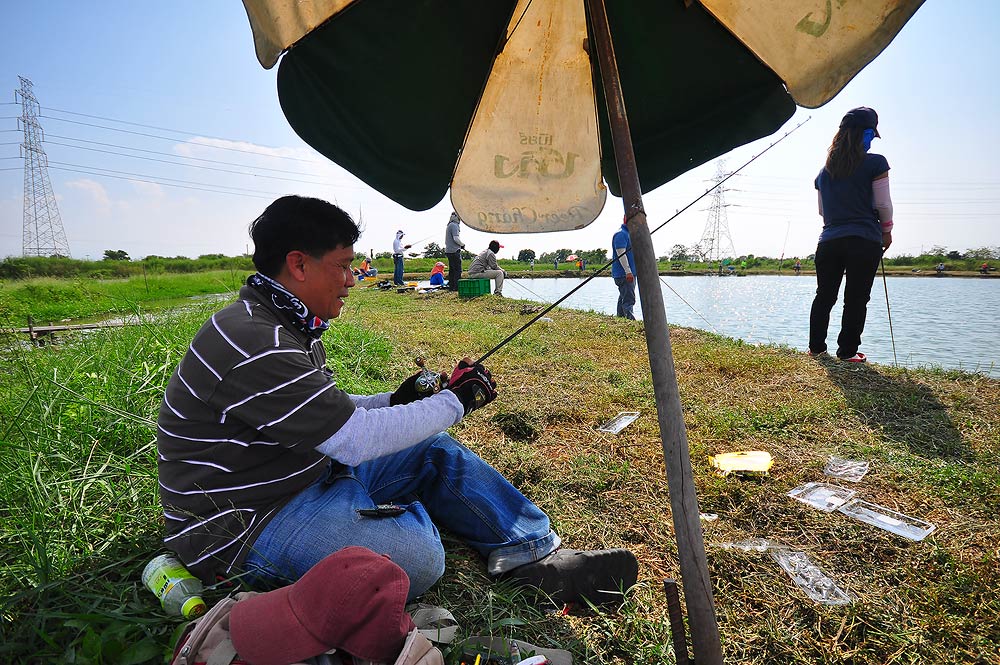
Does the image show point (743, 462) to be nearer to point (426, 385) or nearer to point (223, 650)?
point (426, 385)

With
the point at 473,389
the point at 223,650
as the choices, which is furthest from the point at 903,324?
the point at 223,650

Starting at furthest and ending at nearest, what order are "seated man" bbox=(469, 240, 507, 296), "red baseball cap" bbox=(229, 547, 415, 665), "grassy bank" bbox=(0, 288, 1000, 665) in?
"seated man" bbox=(469, 240, 507, 296) < "grassy bank" bbox=(0, 288, 1000, 665) < "red baseball cap" bbox=(229, 547, 415, 665)

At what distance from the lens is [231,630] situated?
992 millimetres

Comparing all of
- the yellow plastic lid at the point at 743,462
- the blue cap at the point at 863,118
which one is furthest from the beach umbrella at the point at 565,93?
the blue cap at the point at 863,118

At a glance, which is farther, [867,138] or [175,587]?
[867,138]

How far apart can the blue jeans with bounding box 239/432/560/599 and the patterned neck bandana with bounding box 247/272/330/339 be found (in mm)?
511

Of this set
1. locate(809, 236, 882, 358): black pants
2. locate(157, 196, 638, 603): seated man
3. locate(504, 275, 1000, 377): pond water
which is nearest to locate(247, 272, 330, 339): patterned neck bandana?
locate(157, 196, 638, 603): seated man

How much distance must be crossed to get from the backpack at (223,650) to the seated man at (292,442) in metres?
0.26

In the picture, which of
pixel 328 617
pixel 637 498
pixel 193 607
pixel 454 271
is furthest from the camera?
pixel 454 271

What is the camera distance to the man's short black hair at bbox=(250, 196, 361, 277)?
1.45 m

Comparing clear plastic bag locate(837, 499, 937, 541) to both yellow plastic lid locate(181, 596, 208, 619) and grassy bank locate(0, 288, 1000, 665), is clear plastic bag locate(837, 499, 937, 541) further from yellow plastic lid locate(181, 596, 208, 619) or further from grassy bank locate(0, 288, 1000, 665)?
yellow plastic lid locate(181, 596, 208, 619)

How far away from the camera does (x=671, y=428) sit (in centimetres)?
132

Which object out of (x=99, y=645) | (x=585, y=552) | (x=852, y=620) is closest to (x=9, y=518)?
(x=99, y=645)

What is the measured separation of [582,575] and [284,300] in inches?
51.8
